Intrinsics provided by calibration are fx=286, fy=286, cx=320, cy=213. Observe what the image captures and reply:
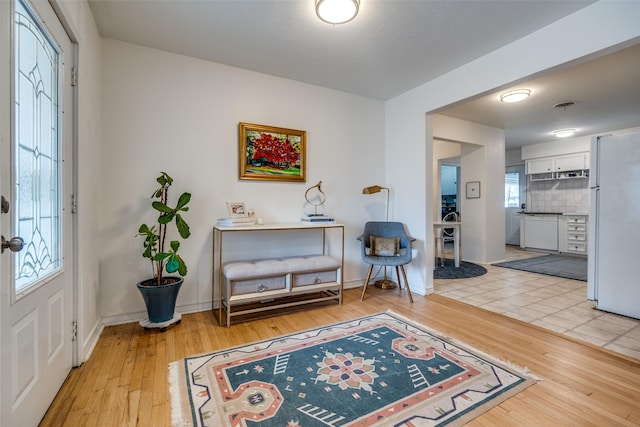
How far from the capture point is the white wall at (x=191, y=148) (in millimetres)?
2541

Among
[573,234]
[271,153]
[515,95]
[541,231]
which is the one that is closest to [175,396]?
[271,153]

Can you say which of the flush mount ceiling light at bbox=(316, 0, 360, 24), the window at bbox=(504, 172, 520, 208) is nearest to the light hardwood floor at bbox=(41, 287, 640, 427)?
the flush mount ceiling light at bbox=(316, 0, 360, 24)

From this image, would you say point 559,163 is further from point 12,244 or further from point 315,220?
point 12,244

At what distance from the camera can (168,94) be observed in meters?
2.74

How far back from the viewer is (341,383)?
1699 mm

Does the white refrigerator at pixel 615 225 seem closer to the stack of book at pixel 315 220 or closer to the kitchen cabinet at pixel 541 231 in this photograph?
the stack of book at pixel 315 220

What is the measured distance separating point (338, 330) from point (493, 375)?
1.13 metres

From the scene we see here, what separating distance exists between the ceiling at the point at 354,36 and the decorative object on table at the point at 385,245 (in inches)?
69.3

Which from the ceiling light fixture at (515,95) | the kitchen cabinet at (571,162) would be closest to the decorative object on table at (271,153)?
the ceiling light fixture at (515,95)

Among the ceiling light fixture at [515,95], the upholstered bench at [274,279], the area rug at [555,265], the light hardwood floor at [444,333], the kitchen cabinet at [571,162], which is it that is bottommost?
the light hardwood floor at [444,333]

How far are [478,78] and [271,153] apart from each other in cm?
225

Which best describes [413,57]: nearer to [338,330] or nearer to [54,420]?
[338,330]

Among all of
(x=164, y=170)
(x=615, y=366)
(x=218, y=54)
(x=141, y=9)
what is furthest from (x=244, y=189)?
(x=615, y=366)

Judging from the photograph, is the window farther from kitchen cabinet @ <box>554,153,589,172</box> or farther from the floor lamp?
the floor lamp
